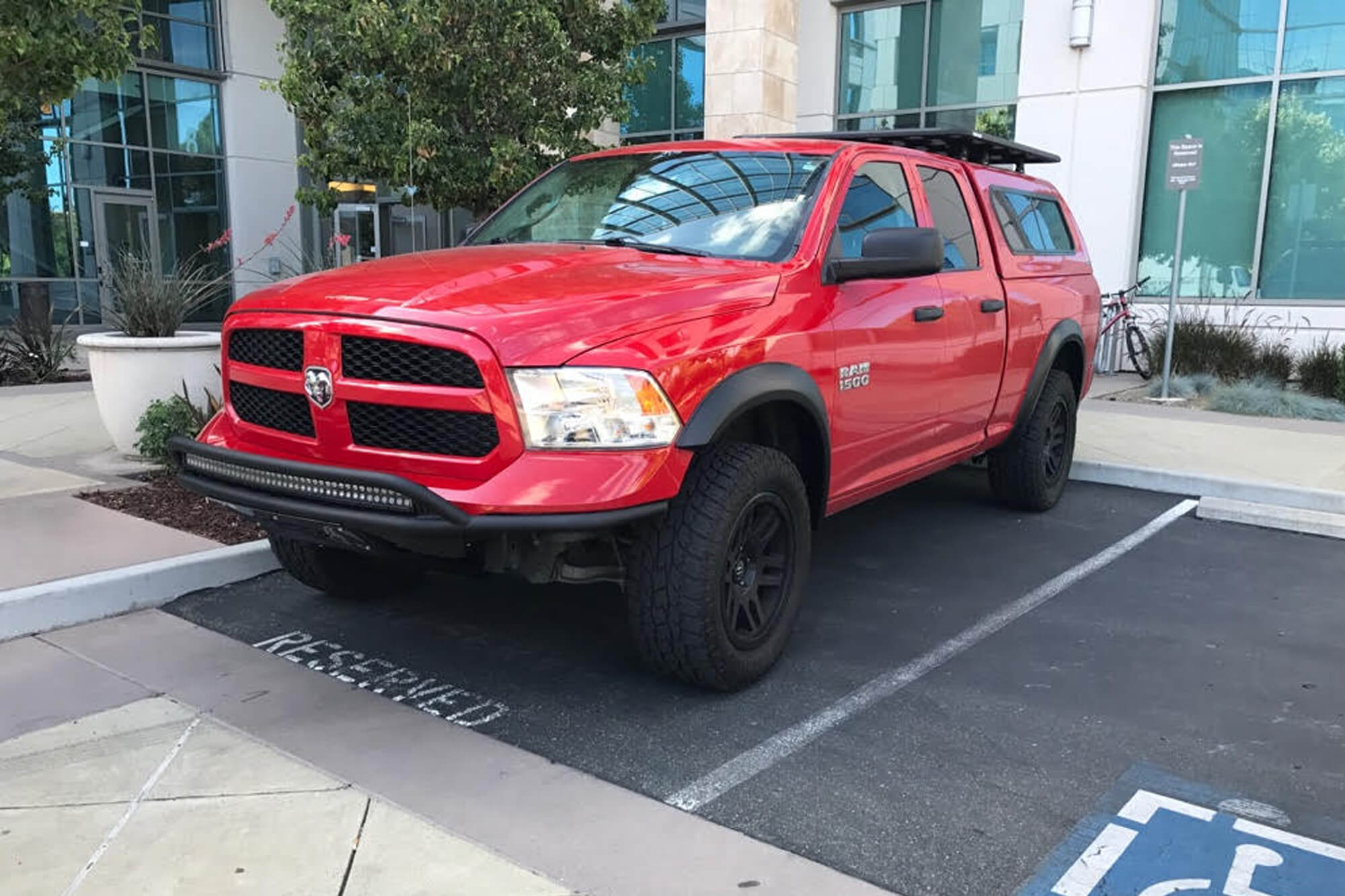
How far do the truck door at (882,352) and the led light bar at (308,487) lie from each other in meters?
1.81

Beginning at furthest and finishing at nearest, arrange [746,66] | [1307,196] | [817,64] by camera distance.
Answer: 1. [817,64]
2. [746,66]
3. [1307,196]

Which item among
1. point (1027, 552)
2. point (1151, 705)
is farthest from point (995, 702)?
point (1027, 552)

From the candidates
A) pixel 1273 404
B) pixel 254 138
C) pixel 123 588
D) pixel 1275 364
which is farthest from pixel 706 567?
pixel 254 138

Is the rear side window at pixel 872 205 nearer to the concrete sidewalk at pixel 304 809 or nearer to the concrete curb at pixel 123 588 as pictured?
the concrete sidewalk at pixel 304 809

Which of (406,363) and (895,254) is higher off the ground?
(895,254)

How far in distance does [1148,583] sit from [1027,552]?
693 mm

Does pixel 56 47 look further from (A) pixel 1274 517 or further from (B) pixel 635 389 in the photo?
(A) pixel 1274 517

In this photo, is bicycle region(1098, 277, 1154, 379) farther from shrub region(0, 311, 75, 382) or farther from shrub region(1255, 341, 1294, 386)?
shrub region(0, 311, 75, 382)

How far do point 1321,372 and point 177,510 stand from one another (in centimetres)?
1140

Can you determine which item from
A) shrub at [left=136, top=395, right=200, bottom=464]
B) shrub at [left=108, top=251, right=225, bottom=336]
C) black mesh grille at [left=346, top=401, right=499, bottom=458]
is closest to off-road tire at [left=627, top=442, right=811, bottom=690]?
black mesh grille at [left=346, top=401, right=499, bottom=458]

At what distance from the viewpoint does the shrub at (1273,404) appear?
34.4 feet

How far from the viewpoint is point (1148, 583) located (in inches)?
210

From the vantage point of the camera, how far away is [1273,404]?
10.7 meters

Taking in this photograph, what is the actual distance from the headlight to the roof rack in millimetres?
2614
